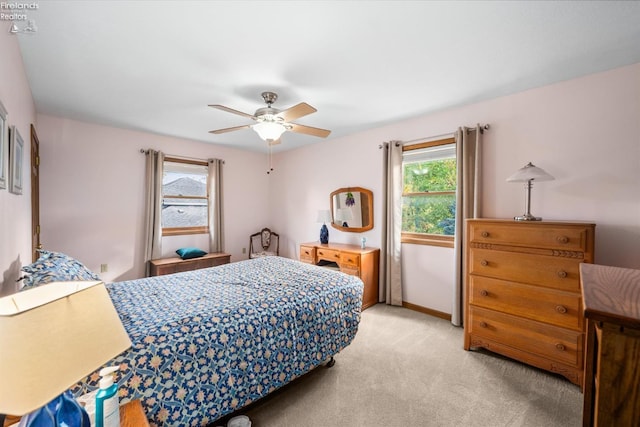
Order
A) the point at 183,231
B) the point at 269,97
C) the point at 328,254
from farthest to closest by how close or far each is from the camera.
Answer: the point at 183,231, the point at 328,254, the point at 269,97

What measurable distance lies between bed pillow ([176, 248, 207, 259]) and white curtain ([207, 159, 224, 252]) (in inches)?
15.8

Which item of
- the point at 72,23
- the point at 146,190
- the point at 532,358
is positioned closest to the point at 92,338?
the point at 72,23

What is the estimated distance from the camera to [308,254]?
4.30 meters

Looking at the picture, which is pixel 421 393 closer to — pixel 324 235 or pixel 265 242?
pixel 324 235

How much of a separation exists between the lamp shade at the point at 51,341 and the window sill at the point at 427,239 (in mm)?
3364

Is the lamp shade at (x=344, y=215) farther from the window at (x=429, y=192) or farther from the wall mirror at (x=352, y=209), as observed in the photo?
the window at (x=429, y=192)

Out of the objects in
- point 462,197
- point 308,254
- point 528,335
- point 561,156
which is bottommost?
point 528,335

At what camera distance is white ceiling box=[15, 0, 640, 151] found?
1620mm

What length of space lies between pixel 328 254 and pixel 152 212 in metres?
2.83

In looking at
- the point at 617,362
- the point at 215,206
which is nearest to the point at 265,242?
the point at 215,206

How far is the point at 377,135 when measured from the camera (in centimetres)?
396

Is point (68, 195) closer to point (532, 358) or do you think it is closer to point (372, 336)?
point (372, 336)

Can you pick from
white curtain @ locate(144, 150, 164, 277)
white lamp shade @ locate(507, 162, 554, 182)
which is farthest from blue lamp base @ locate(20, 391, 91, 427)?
white curtain @ locate(144, 150, 164, 277)

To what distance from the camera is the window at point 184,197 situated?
14.8ft
